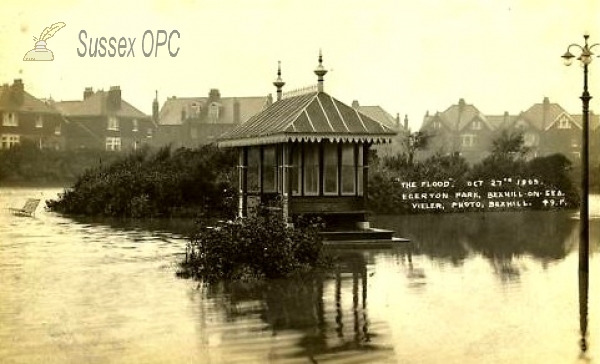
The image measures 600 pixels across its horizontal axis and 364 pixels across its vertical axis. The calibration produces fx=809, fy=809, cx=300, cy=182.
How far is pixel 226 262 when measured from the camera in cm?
1554

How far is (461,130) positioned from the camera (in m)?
53.2

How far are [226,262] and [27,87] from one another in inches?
354

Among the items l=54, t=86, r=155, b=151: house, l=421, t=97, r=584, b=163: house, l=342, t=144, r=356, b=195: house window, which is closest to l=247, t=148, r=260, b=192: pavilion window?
l=342, t=144, r=356, b=195: house window

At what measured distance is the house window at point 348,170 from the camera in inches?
902

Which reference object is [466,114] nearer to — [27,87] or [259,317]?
[27,87]

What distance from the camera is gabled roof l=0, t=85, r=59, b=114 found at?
26416mm

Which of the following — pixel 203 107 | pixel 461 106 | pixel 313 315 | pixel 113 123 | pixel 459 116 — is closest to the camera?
pixel 313 315

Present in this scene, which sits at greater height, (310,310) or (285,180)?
(285,180)

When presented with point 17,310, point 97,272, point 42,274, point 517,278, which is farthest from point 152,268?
point 517,278

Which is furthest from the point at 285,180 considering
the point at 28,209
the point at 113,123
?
the point at 113,123

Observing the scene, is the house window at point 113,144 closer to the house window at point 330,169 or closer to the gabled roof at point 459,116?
the gabled roof at point 459,116

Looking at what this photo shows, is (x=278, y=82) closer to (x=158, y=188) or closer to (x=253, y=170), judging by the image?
(x=253, y=170)

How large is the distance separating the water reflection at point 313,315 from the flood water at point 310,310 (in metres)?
0.02

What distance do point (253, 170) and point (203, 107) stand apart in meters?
28.9
